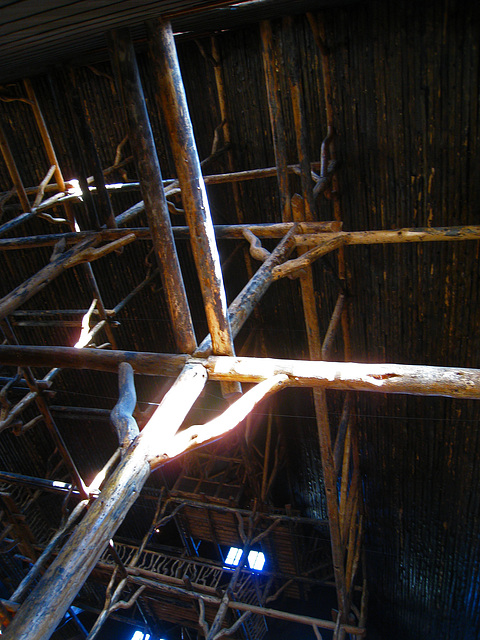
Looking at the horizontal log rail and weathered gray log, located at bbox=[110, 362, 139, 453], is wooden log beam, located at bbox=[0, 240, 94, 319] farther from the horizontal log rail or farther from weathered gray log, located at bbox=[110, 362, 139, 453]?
weathered gray log, located at bbox=[110, 362, 139, 453]

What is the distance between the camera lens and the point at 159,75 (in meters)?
3.08

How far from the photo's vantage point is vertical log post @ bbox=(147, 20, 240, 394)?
3053 mm

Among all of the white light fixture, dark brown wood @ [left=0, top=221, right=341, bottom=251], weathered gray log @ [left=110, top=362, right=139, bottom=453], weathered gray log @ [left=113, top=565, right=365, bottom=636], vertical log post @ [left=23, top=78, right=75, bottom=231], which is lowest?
weathered gray log @ [left=110, top=362, right=139, bottom=453]

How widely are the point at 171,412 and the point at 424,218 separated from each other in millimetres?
4671

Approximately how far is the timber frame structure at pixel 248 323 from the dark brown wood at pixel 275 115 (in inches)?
1.0

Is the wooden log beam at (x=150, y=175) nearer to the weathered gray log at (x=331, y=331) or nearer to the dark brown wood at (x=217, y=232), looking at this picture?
the dark brown wood at (x=217, y=232)

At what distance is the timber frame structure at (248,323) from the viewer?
342cm

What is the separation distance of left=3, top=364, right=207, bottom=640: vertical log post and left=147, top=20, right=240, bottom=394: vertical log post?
872mm

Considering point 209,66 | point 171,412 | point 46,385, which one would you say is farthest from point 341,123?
point 46,385

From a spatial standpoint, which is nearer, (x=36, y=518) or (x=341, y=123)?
(x=341, y=123)

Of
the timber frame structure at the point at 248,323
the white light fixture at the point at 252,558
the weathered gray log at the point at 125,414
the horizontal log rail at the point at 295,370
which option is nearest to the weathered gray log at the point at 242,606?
the timber frame structure at the point at 248,323

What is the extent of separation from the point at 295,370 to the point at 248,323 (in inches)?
181

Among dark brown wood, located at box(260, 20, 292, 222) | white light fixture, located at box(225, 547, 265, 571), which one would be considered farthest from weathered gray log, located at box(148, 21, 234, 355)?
white light fixture, located at box(225, 547, 265, 571)

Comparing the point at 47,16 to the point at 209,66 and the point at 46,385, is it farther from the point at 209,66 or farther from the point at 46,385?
the point at 46,385
